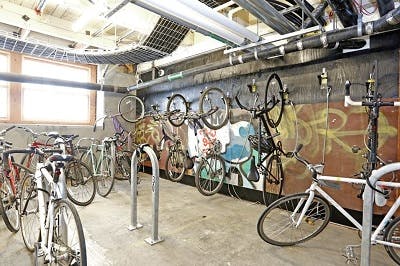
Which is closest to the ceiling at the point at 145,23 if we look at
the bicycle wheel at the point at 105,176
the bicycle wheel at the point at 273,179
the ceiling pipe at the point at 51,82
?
the ceiling pipe at the point at 51,82

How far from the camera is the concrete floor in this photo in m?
2.09

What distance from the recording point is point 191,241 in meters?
2.42

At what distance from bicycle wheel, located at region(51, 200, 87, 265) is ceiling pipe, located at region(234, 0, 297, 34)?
2.18 meters

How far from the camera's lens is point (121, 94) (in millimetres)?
6020

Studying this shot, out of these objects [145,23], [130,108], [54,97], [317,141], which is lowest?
[317,141]

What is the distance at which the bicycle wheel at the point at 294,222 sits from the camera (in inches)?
89.9

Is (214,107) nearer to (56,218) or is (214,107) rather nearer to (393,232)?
(393,232)

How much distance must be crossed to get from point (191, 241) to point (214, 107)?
2358 mm

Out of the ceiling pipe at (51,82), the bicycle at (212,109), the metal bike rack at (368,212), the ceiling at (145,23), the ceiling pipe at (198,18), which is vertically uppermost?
the ceiling at (145,23)

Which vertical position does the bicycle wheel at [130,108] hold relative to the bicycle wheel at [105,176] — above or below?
above

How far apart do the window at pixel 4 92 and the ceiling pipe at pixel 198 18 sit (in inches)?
156

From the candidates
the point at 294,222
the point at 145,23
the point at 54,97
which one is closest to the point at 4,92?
the point at 54,97

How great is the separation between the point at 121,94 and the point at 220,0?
3806 mm

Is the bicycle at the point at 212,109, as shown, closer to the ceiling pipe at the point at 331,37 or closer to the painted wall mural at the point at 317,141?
the painted wall mural at the point at 317,141
